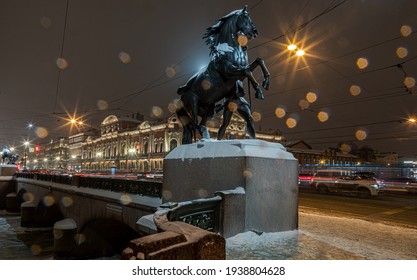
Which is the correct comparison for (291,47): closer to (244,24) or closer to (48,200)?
(244,24)

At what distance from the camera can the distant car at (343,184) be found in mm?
22055

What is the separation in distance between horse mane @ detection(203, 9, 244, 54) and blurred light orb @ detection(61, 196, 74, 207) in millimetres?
11709

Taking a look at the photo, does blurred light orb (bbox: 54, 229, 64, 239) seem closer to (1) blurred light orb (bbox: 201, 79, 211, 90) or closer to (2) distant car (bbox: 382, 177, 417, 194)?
(1) blurred light orb (bbox: 201, 79, 211, 90)

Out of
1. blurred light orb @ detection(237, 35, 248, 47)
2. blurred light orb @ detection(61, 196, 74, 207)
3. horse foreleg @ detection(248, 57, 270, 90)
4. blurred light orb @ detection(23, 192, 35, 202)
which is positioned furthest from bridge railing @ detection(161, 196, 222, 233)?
blurred light orb @ detection(23, 192, 35, 202)

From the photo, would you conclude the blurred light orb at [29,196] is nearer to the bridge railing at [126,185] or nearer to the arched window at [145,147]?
the bridge railing at [126,185]

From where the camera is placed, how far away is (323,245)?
5270mm

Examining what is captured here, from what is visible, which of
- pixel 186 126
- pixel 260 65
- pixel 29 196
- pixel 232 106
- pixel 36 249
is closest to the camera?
pixel 260 65

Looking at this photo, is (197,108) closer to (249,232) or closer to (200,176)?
(200,176)

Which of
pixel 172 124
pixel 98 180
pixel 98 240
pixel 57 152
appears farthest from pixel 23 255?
pixel 57 152

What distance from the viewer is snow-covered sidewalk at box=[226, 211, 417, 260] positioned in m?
4.59

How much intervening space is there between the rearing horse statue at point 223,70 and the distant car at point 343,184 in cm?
1854

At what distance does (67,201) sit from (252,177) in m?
13.6

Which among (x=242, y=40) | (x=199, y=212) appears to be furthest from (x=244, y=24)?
(x=199, y=212)

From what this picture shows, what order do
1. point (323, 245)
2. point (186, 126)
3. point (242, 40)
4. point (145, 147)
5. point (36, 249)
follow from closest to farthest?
point (323, 245)
point (242, 40)
point (186, 126)
point (36, 249)
point (145, 147)
